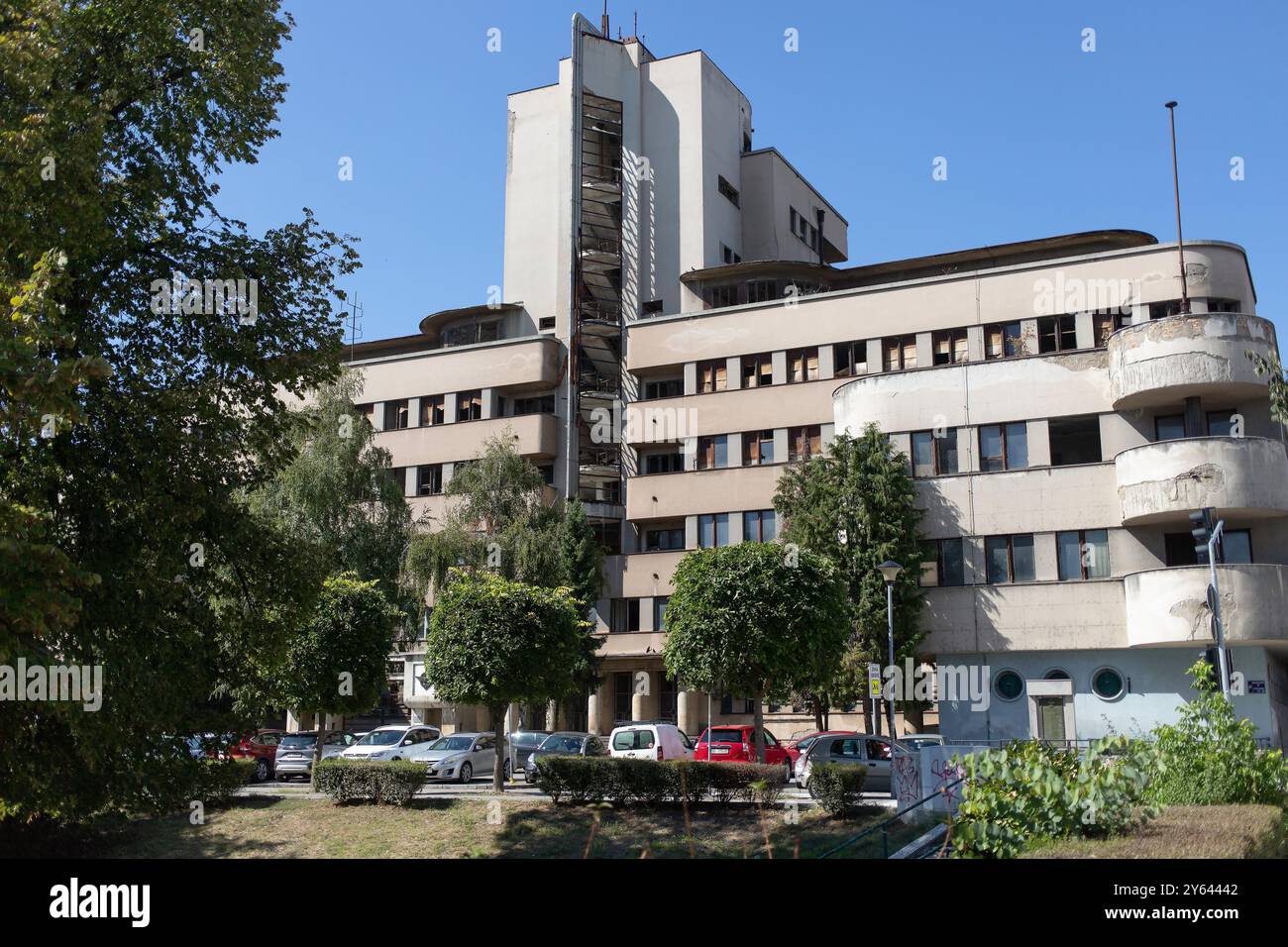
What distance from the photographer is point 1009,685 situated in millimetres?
38844

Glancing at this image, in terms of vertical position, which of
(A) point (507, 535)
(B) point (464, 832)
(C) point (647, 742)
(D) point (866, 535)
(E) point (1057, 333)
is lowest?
(B) point (464, 832)

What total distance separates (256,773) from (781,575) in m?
18.6

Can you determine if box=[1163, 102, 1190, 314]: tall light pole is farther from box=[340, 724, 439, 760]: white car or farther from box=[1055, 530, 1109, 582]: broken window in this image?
box=[340, 724, 439, 760]: white car

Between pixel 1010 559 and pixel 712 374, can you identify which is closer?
pixel 1010 559

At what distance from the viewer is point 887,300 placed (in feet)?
149

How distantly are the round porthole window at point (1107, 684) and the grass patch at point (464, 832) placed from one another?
19.1m

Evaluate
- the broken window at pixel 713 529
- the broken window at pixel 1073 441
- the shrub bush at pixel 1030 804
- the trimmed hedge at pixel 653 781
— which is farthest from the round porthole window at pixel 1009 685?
the shrub bush at pixel 1030 804

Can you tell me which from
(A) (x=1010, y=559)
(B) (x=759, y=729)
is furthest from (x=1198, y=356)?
(B) (x=759, y=729)

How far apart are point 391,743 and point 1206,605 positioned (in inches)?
989

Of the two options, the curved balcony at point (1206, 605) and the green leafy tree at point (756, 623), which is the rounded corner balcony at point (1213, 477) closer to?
the curved balcony at point (1206, 605)

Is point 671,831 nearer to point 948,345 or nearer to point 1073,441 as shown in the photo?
point 1073,441
